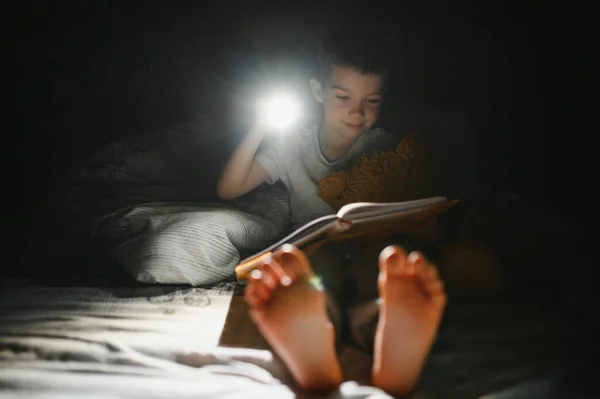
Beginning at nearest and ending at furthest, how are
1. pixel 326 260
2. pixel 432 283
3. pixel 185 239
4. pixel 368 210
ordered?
pixel 432 283 → pixel 368 210 → pixel 326 260 → pixel 185 239

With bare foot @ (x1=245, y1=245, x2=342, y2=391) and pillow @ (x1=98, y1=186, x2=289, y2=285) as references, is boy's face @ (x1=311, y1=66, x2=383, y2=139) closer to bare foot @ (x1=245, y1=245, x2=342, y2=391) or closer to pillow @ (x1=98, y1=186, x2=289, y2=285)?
pillow @ (x1=98, y1=186, x2=289, y2=285)

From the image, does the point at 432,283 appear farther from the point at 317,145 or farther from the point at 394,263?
the point at 317,145

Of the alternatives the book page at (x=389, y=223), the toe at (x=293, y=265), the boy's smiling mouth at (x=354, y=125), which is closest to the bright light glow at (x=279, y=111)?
the boy's smiling mouth at (x=354, y=125)

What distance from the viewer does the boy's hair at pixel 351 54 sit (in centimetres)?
100

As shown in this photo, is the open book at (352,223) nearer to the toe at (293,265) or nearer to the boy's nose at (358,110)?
the toe at (293,265)

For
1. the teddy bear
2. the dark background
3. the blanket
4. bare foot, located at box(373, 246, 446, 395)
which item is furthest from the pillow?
bare foot, located at box(373, 246, 446, 395)

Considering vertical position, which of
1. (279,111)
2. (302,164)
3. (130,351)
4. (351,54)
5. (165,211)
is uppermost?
(351,54)

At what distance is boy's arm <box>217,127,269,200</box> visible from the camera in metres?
1.06

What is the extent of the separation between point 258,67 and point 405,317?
80cm

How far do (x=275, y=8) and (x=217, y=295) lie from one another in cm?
69

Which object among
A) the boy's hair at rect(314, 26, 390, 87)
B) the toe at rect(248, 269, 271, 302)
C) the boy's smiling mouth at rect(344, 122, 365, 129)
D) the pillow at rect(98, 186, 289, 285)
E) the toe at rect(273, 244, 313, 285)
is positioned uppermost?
the boy's hair at rect(314, 26, 390, 87)

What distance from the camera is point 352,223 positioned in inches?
28.5

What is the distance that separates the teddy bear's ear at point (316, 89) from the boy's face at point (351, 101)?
18 millimetres

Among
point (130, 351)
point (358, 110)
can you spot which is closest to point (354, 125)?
point (358, 110)
